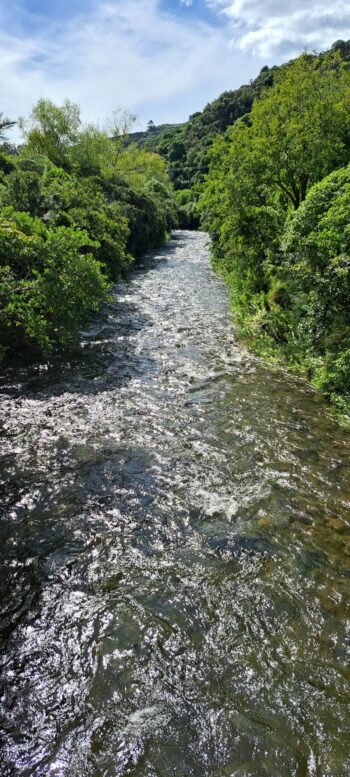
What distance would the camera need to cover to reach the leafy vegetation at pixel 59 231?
39.6 ft

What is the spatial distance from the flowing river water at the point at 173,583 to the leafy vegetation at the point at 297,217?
1.88m

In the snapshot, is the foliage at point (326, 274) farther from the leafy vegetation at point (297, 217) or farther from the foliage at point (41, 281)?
the foliage at point (41, 281)

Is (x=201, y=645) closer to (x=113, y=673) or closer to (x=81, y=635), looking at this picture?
(x=113, y=673)

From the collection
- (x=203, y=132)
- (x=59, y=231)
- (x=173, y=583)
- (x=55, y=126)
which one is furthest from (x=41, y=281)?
(x=203, y=132)

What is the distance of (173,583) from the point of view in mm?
5914

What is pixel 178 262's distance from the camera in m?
36.3

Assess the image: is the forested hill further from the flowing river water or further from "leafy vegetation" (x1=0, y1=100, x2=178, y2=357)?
the flowing river water

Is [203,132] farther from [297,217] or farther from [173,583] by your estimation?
[173,583]

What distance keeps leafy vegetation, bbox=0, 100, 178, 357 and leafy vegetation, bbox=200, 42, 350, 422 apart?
6.34 meters

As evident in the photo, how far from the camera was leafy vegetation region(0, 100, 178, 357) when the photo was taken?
39.6 ft

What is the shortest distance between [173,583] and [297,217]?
35.9 ft

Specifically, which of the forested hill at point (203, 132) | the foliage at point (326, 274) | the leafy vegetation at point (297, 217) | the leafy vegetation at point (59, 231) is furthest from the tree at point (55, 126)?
the forested hill at point (203, 132)

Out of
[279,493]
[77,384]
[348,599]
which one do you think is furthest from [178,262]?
[348,599]

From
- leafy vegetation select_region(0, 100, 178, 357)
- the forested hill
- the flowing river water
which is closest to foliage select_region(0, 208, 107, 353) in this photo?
leafy vegetation select_region(0, 100, 178, 357)
